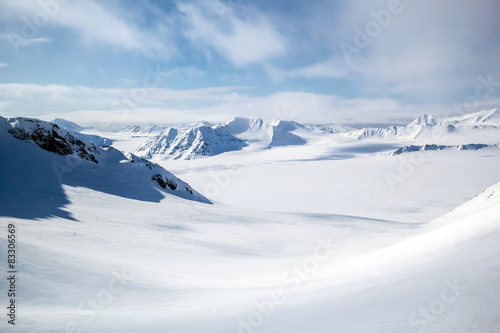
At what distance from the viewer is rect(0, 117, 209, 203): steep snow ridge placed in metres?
16.4

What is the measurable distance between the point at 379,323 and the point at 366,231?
42.5 feet

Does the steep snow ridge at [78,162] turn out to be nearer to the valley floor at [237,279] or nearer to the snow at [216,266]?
the snow at [216,266]

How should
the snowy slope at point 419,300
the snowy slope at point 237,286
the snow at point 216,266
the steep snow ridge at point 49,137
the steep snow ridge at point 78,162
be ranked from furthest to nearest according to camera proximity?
the steep snow ridge at point 49,137 < the steep snow ridge at point 78,162 < the snow at point 216,266 < the snowy slope at point 237,286 < the snowy slope at point 419,300

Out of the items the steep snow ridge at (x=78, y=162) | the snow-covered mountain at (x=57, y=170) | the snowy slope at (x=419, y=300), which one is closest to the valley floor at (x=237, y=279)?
the snowy slope at (x=419, y=300)

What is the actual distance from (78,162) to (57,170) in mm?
2744

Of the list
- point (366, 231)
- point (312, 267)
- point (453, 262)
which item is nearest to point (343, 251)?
point (312, 267)

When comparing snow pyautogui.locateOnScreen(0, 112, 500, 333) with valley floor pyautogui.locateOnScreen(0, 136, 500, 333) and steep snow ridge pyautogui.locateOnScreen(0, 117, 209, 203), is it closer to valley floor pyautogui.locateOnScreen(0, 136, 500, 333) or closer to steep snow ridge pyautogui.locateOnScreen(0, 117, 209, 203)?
valley floor pyautogui.locateOnScreen(0, 136, 500, 333)

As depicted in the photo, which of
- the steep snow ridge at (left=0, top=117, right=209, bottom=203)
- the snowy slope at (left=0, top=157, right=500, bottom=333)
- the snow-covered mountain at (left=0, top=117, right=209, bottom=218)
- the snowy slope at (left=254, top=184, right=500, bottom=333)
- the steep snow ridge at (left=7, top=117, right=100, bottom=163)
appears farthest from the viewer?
the steep snow ridge at (left=7, top=117, right=100, bottom=163)

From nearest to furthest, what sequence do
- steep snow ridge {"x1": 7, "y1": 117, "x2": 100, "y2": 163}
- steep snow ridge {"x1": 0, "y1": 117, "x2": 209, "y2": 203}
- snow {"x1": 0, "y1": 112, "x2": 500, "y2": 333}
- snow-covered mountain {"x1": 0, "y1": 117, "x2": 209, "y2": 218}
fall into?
snow {"x1": 0, "y1": 112, "x2": 500, "y2": 333} → snow-covered mountain {"x1": 0, "y1": 117, "x2": 209, "y2": 218} → steep snow ridge {"x1": 0, "y1": 117, "x2": 209, "y2": 203} → steep snow ridge {"x1": 7, "y1": 117, "x2": 100, "y2": 163}

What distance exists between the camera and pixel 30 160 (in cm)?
1586

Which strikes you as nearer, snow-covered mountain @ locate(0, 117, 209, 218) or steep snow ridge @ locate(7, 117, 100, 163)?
snow-covered mountain @ locate(0, 117, 209, 218)

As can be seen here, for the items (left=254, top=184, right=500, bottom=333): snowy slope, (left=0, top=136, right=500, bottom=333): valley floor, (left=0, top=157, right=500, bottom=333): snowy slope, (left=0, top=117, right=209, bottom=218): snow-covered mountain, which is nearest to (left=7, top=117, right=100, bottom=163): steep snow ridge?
(left=0, top=117, right=209, bottom=218): snow-covered mountain

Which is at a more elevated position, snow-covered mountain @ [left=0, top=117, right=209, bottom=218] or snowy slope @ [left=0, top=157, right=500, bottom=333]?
snow-covered mountain @ [left=0, top=117, right=209, bottom=218]

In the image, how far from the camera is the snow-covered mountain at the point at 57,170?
12133 millimetres
